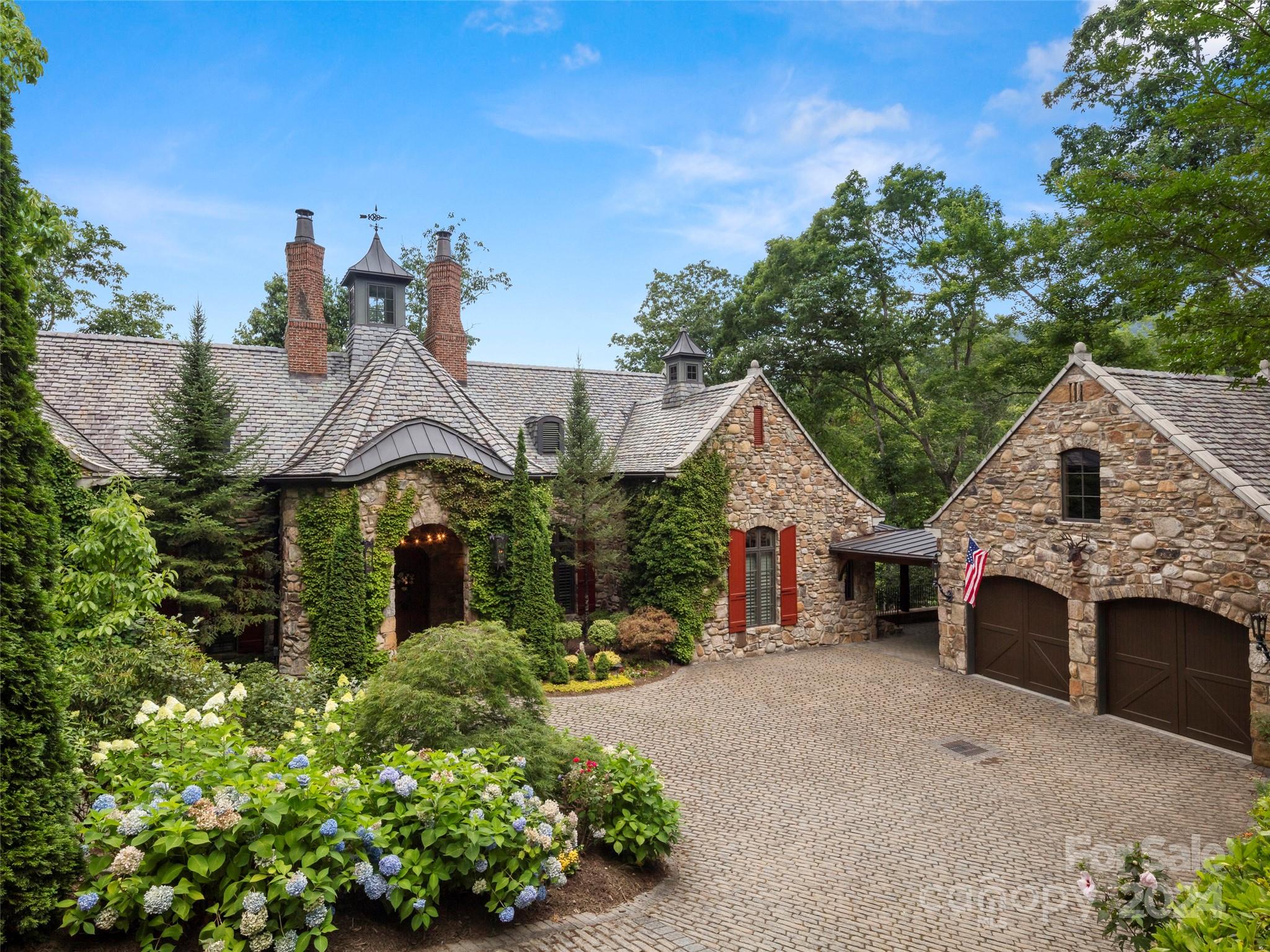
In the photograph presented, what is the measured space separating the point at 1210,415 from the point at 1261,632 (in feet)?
12.3

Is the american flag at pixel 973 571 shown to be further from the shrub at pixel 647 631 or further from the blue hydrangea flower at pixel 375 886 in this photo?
the blue hydrangea flower at pixel 375 886

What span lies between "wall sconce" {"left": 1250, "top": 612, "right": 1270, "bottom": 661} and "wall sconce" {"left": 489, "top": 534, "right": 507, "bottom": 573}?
12.0m

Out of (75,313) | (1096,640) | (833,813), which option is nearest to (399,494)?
(833,813)

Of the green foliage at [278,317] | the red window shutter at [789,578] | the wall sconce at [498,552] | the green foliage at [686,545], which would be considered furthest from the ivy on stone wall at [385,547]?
the green foliage at [278,317]

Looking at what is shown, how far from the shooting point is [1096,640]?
12.2 m

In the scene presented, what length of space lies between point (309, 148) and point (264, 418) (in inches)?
332

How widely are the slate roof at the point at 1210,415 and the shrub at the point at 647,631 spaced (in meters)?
7.98

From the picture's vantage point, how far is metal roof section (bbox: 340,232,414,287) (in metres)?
18.4

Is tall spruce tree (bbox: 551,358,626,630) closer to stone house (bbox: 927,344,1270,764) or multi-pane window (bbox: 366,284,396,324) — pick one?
multi-pane window (bbox: 366,284,396,324)

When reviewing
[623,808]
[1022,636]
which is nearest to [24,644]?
[623,808]

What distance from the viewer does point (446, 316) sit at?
62.4 ft

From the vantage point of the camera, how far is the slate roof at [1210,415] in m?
10.3

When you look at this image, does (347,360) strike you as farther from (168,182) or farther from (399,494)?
(168,182)

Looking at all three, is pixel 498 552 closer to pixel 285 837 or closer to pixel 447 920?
pixel 447 920
